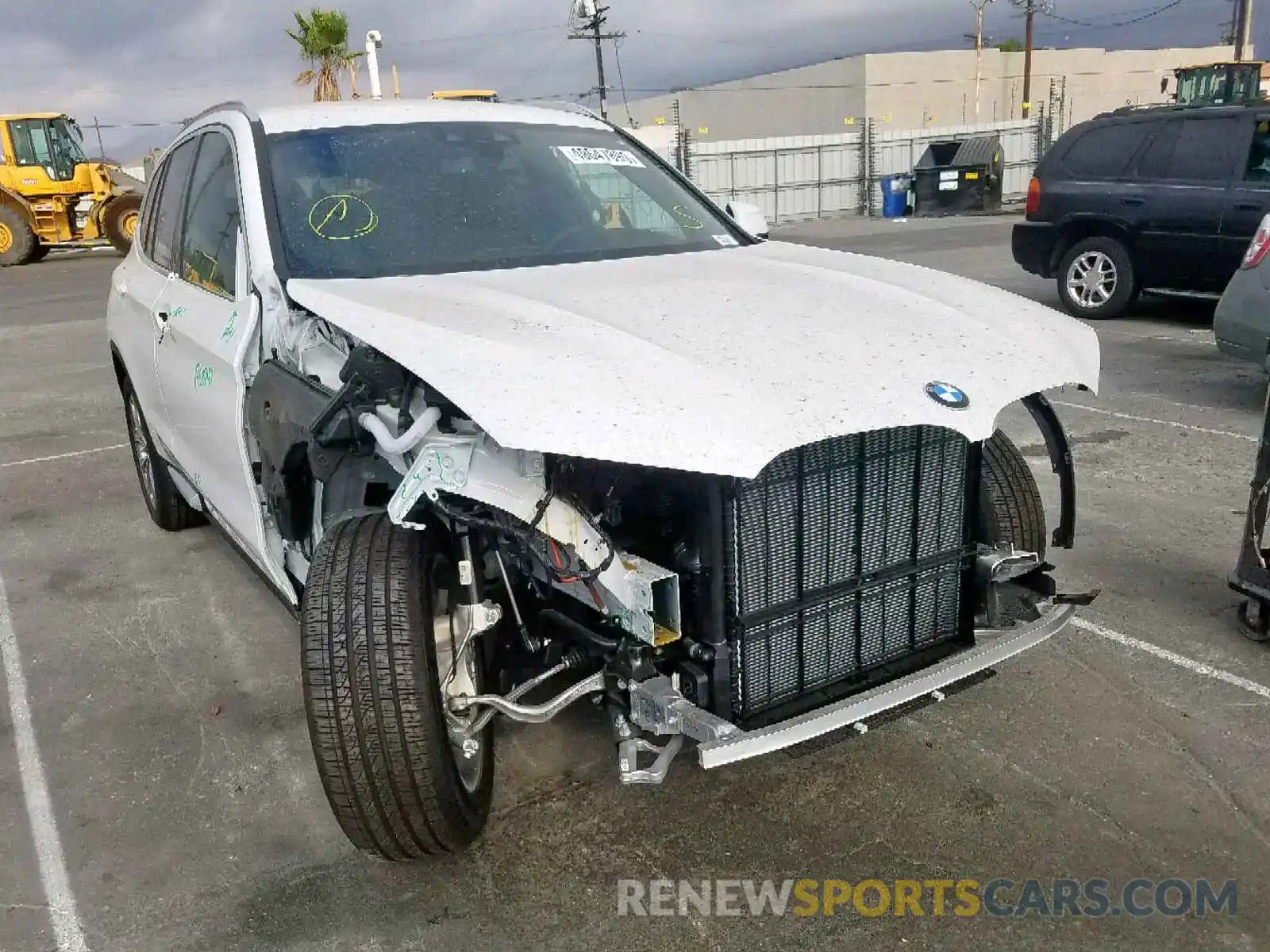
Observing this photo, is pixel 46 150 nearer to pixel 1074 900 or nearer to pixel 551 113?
pixel 551 113

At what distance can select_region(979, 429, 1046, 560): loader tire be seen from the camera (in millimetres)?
3533

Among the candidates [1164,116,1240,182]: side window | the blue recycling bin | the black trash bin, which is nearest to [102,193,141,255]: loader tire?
the blue recycling bin

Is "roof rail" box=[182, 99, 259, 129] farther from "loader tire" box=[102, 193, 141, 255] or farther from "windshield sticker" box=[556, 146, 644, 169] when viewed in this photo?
"loader tire" box=[102, 193, 141, 255]

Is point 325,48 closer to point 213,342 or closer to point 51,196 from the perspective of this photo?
point 51,196

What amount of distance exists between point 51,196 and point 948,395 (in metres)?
23.5

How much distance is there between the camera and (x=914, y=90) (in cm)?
4997

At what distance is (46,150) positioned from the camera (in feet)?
70.8

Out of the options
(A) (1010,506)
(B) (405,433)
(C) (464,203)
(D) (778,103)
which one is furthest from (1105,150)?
(D) (778,103)

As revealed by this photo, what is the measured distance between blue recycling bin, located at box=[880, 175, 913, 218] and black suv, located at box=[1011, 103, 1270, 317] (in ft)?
49.7

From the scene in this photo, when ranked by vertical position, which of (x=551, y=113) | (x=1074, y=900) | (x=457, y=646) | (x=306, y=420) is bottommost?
(x=1074, y=900)

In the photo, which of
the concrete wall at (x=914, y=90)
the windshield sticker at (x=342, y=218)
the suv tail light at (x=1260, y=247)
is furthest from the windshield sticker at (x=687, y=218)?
the concrete wall at (x=914, y=90)

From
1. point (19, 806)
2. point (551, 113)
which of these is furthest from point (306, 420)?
point (551, 113)

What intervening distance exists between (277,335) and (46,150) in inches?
874

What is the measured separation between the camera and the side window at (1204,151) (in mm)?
9219
